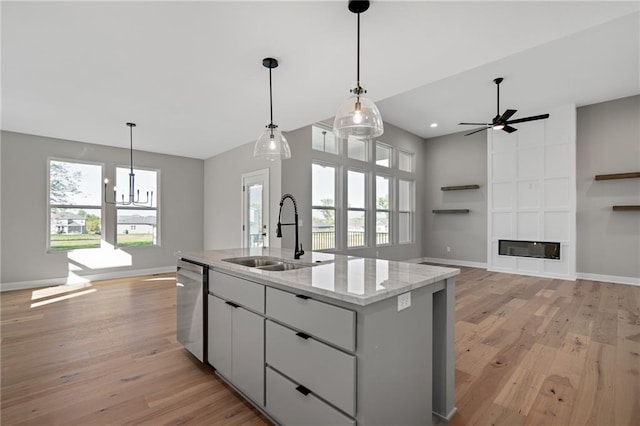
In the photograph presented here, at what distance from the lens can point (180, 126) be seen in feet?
15.6

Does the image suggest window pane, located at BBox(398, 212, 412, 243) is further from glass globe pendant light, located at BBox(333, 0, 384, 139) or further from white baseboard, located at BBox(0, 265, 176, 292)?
glass globe pendant light, located at BBox(333, 0, 384, 139)

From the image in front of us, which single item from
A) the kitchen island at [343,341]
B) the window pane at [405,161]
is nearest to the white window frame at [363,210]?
the window pane at [405,161]

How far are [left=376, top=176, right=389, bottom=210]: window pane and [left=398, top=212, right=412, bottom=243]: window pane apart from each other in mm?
666

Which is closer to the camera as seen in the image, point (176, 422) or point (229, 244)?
point (176, 422)

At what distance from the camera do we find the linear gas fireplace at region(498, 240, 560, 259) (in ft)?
19.4

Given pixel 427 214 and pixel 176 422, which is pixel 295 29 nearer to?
pixel 176 422

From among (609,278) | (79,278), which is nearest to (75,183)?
(79,278)

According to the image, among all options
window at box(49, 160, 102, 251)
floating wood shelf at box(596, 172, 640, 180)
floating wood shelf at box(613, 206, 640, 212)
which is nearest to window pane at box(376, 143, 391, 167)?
floating wood shelf at box(596, 172, 640, 180)

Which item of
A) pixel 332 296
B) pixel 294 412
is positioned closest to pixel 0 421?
pixel 294 412

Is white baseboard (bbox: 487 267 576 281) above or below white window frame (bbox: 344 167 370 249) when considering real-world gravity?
below

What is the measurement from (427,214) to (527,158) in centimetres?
269

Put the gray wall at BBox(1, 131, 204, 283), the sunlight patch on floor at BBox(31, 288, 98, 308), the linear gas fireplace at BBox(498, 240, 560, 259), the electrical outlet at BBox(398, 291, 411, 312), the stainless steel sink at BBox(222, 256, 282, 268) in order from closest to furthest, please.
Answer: the electrical outlet at BBox(398, 291, 411, 312), the stainless steel sink at BBox(222, 256, 282, 268), the sunlight patch on floor at BBox(31, 288, 98, 308), the gray wall at BBox(1, 131, 204, 283), the linear gas fireplace at BBox(498, 240, 560, 259)

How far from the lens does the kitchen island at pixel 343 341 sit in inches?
52.3

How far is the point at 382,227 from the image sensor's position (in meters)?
7.08
